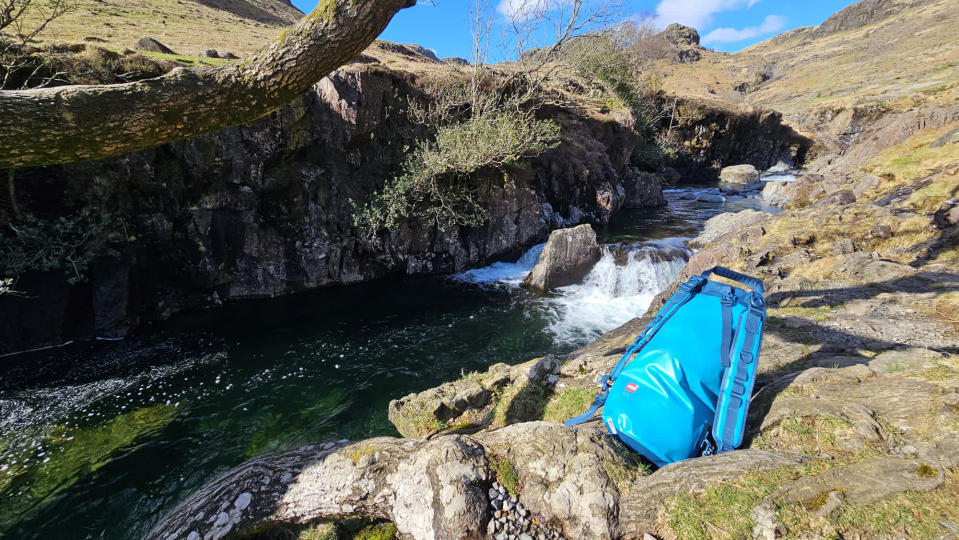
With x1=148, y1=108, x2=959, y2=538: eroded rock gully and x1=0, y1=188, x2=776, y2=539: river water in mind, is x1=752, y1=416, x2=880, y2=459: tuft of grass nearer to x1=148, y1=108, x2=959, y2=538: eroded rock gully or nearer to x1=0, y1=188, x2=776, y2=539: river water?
x1=148, y1=108, x2=959, y2=538: eroded rock gully

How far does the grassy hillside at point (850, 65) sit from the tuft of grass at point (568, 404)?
173 feet

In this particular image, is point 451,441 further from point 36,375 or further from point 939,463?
point 36,375

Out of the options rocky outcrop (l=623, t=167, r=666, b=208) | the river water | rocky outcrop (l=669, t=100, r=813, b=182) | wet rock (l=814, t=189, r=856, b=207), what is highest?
rocky outcrop (l=669, t=100, r=813, b=182)

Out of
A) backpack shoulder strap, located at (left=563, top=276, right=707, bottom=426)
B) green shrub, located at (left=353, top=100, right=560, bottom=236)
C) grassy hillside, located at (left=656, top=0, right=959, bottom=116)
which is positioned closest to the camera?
backpack shoulder strap, located at (left=563, top=276, right=707, bottom=426)

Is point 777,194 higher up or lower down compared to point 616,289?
higher up

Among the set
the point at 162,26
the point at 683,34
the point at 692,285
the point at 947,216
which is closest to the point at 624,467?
the point at 692,285

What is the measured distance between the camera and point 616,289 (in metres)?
14.0

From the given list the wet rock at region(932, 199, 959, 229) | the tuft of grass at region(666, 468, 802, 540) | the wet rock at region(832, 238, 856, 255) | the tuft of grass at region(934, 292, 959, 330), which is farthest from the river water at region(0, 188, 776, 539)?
the wet rock at region(932, 199, 959, 229)

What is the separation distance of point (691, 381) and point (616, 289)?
1123cm

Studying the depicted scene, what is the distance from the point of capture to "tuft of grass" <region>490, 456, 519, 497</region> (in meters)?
Result: 2.93

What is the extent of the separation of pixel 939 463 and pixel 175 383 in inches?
452

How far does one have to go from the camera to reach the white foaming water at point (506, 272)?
15164 mm

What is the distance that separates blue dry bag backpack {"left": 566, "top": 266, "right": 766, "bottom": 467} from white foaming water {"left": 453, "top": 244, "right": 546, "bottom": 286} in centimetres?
1115

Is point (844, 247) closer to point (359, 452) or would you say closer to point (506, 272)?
point (506, 272)
